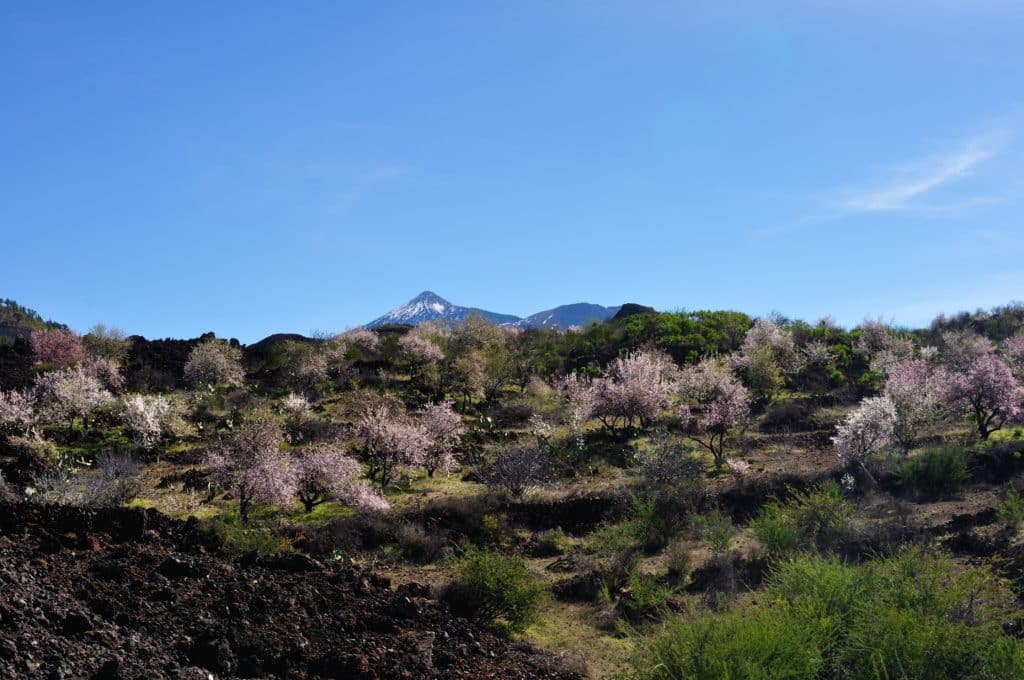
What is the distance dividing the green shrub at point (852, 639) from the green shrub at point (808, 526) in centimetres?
521

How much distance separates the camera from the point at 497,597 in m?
12.6

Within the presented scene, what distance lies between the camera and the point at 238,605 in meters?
9.80

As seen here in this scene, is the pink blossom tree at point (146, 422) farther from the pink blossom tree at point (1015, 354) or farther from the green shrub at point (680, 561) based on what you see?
the pink blossom tree at point (1015, 354)

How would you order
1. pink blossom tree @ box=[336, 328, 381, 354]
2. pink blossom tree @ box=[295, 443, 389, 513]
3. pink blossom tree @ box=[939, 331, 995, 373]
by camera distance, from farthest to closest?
pink blossom tree @ box=[336, 328, 381, 354] < pink blossom tree @ box=[939, 331, 995, 373] < pink blossom tree @ box=[295, 443, 389, 513]

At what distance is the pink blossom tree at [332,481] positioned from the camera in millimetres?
19328

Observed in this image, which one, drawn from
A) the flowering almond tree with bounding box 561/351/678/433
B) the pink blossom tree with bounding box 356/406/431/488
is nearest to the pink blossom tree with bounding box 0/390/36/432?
the pink blossom tree with bounding box 356/406/431/488

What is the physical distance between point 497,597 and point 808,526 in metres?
7.54

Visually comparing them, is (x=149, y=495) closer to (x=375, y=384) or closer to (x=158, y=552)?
(x=158, y=552)

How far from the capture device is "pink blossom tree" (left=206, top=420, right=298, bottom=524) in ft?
58.9

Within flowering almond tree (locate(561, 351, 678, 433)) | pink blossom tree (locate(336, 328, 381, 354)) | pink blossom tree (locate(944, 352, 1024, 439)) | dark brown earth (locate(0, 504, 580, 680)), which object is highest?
pink blossom tree (locate(336, 328, 381, 354))

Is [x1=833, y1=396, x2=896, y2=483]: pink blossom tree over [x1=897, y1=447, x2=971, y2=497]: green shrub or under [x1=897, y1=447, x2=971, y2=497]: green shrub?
over

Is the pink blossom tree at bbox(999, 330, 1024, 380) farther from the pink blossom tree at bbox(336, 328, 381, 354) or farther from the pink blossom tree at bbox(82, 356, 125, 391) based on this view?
the pink blossom tree at bbox(82, 356, 125, 391)

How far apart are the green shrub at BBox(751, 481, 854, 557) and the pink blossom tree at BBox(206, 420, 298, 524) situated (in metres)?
11.3

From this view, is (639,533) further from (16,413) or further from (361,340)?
(361,340)
